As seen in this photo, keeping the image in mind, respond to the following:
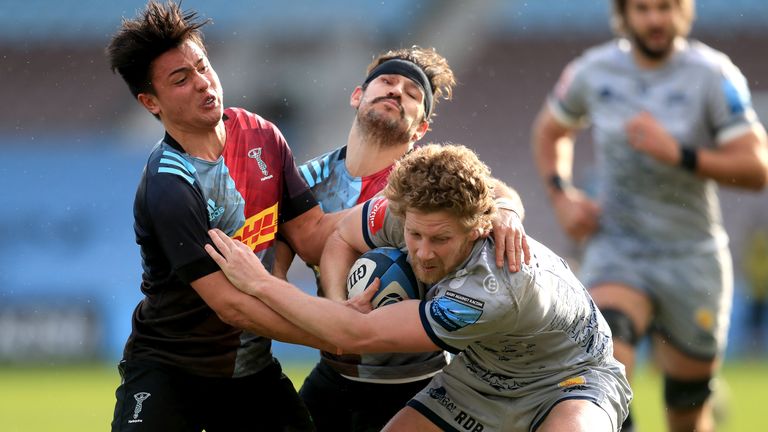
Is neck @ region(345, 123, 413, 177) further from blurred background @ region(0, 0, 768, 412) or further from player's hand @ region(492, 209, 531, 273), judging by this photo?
blurred background @ region(0, 0, 768, 412)

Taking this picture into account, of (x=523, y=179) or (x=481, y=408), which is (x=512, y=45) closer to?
(x=523, y=179)

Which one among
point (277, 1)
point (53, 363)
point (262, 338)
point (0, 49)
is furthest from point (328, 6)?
point (262, 338)

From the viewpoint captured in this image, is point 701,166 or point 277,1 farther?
point 277,1

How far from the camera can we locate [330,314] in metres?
5.04

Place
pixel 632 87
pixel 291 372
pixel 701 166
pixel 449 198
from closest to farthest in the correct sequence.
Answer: pixel 449 198 < pixel 701 166 < pixel 632 87 < pixel 291 372

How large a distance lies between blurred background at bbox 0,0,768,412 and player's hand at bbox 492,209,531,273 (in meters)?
14.2

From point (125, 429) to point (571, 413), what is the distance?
75.5 inches

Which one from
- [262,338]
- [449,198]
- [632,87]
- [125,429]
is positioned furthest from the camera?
[632,87]

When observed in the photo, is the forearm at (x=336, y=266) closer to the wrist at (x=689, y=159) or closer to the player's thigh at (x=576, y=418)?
the player's thigh at (x=576, y=418)

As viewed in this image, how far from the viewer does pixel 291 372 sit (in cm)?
1539

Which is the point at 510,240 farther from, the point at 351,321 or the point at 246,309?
the point at 246,309

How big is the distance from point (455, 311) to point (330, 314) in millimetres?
535

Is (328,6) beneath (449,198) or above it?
above

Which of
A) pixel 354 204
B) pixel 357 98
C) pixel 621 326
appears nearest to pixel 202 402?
Answer: pixel 354 204
